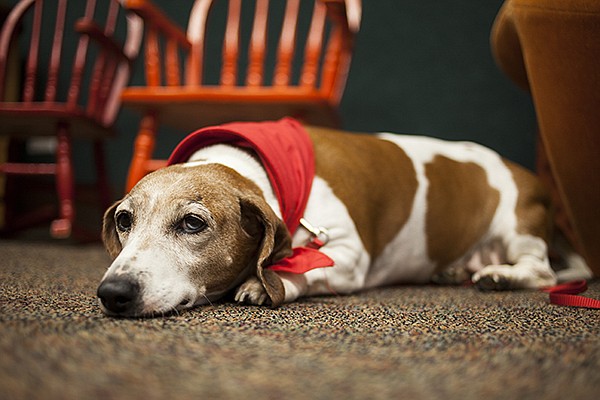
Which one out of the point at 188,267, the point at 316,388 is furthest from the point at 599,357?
the point at 188,267

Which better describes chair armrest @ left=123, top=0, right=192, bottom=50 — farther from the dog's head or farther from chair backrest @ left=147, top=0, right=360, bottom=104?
the dog's head

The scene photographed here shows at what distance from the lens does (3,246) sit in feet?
7.14

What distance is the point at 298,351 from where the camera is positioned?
2.43 ft

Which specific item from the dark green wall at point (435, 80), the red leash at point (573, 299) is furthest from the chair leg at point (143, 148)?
the red leash at point (573, 299)

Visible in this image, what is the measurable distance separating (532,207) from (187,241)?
1093mm

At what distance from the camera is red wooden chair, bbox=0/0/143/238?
2.29 meters

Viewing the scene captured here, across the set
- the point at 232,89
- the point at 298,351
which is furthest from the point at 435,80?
the point at 298,351

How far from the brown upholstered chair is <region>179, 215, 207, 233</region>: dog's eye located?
2.99 ft

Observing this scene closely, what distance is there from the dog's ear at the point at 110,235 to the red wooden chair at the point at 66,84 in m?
1.07

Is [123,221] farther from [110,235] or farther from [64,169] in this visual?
[64,169]

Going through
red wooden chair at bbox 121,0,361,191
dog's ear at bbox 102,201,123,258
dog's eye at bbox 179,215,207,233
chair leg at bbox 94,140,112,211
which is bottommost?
chair leg at bbox 94,140,112,211

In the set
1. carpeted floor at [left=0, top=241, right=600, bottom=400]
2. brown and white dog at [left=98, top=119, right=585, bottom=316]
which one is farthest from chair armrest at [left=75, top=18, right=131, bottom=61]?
carpeted floor at [left=0, top=241, right=600, bottom=400]

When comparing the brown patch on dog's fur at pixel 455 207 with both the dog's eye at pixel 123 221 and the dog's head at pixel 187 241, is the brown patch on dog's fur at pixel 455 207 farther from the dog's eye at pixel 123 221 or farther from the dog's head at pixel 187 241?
the dog's eye at pixel 123 221

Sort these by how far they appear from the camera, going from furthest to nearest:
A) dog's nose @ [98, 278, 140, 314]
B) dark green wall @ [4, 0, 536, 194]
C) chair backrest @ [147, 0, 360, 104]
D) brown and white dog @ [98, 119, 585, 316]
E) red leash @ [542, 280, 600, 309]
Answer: dark green wall @ [4, 0, 536, 194] → chair backrest @ [147, 0, 360, 104] → red leash @ [542, 280, 600, 309] → brown and white dog @ [98, 119, 585, 316] → dog's nose @ [98, 278, 140, 314]
